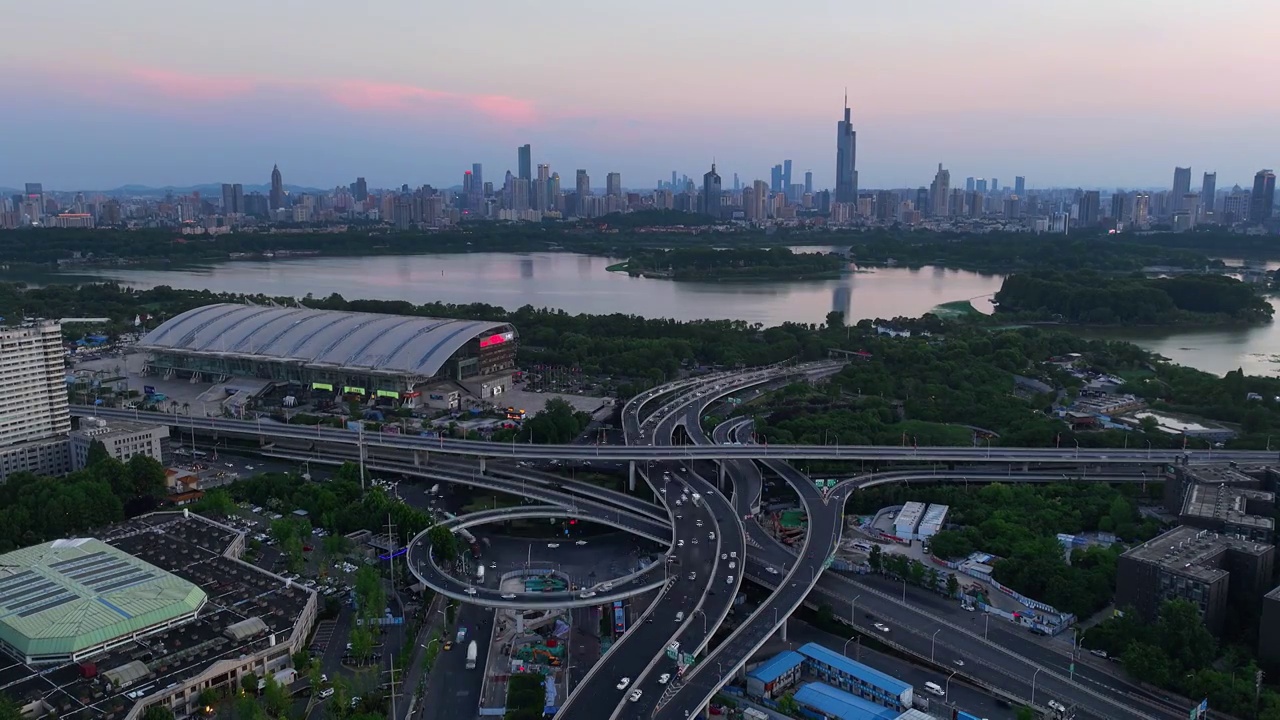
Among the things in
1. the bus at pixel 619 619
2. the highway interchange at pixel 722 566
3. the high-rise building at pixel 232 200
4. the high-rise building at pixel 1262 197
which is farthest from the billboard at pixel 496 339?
the high-rise building at pixel 232 200

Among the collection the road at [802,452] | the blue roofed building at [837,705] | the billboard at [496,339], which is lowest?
the blue roofed building at [837,705]

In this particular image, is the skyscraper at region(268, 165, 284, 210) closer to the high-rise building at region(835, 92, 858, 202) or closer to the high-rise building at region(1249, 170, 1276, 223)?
the high-rise building at region(835, 92, 858, 202)

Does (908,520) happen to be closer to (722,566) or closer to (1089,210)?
(722,566)

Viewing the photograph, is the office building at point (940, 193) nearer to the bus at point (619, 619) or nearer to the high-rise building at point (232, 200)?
the high-rise building at point (232, 200)

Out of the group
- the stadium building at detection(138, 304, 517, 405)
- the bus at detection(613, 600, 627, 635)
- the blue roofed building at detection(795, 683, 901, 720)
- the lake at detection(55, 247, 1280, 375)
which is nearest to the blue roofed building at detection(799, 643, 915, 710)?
the blue roofed building at detection(795, 683, 901, 720)

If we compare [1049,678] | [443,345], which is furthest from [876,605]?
[443,345]

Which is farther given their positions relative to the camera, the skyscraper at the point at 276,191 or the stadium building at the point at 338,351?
the skyscraper at the point at 276,191
